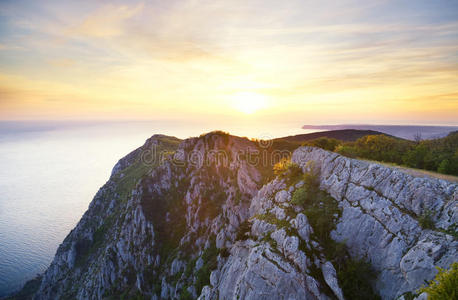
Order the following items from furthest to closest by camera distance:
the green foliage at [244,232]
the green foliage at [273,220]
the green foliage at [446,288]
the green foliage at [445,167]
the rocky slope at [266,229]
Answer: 1. the green foliage at [244,232]
2. the green foliage at [273,220]
3. the green foliage at [445,167]
4. the rocky slope at [266,229]
5. the green foliage at [446,288]

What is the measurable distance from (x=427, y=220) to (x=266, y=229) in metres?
16.3

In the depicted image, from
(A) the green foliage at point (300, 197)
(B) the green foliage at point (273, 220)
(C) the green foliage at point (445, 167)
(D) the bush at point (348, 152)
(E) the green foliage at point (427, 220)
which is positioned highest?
(D) the bush at point (348, 152)

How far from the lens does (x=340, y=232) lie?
21109 mm

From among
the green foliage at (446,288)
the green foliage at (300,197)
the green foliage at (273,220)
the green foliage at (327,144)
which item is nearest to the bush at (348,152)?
the green foliage at (327,144)

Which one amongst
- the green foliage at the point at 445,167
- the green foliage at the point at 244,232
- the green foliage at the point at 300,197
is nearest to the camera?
the green foliage at the point at 445,167

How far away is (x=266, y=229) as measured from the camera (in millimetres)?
26672

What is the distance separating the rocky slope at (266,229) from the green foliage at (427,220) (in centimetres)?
9

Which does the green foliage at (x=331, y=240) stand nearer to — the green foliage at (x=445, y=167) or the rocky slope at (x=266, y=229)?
the rocky slope at (x=266, y=229)

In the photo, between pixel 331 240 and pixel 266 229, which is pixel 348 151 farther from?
pixel 266 229

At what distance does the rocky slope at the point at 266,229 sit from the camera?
646 inches

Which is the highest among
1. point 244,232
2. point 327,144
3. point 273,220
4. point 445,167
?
point 327,144

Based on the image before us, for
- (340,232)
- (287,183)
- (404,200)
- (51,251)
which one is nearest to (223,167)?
(287,183)

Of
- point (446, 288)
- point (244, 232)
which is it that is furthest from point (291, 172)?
point (446, 288)

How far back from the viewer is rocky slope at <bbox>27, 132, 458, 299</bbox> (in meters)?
16.4
